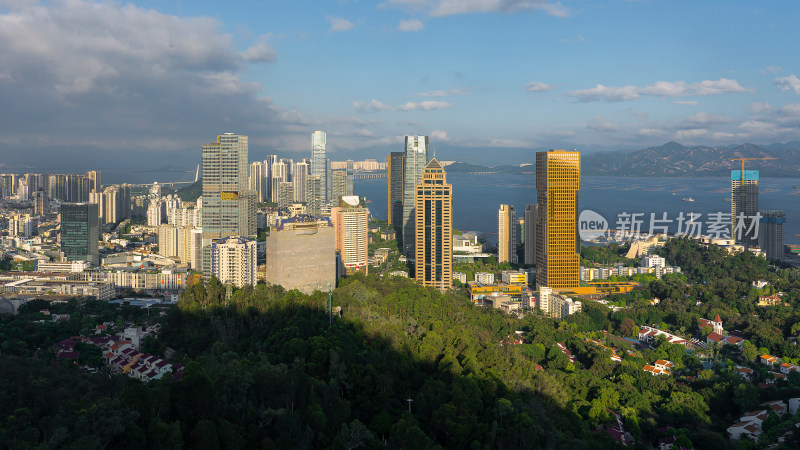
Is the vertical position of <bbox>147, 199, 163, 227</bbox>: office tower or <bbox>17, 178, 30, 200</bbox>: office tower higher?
<bbox>17, 178, 30, 200</bbox>: office tower

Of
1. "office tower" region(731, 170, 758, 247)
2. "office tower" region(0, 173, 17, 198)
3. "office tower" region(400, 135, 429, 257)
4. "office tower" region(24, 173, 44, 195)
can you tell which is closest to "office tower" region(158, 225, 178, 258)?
"office tower" region(400, 135, 429, 257)

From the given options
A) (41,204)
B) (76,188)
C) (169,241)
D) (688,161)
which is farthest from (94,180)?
(688,161)

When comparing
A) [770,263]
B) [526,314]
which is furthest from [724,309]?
[770,263]

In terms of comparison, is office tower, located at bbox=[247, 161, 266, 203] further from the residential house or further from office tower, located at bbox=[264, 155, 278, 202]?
the residential house

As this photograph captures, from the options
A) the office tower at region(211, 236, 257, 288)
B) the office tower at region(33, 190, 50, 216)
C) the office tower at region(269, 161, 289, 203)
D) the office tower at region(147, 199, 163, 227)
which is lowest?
the office tower at region(211, 236, 257, 288)

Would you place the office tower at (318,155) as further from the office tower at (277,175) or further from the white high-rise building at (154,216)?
the white high-rise building at (154,216)

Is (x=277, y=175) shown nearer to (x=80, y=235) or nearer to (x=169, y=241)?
(x=169, y=241)
